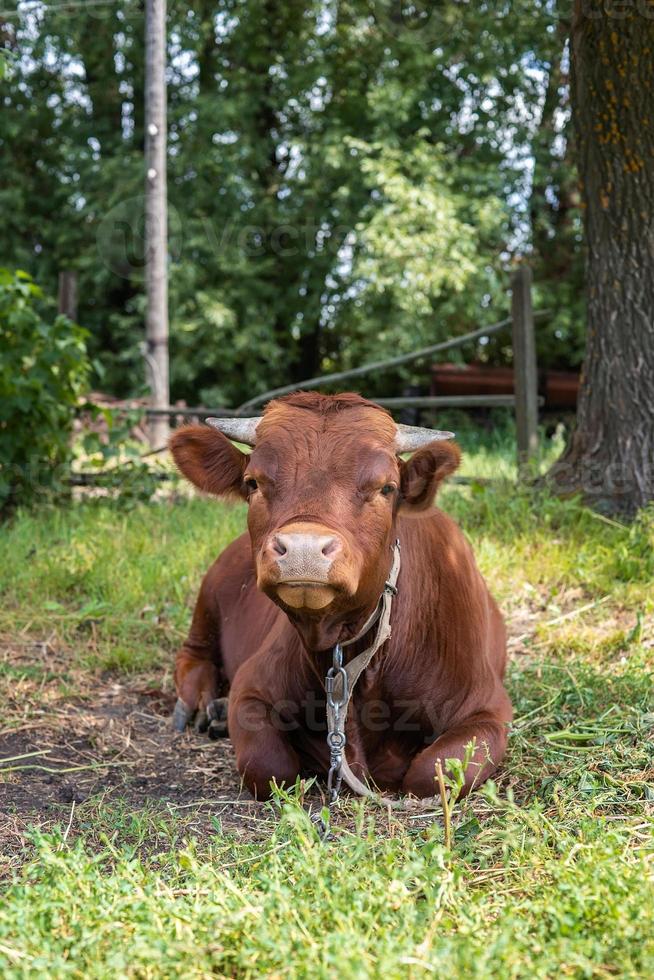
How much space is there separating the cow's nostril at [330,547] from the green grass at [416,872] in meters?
0.65

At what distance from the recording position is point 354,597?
116 inches

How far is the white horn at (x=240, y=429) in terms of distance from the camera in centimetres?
334

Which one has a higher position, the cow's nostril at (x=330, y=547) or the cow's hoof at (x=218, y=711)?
the cow's nostril at (x=330, y=547)

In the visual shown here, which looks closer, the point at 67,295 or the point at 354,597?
the point at 354,597

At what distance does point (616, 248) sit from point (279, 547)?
158 inches

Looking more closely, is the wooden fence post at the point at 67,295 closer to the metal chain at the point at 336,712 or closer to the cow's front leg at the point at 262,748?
the cow's front leg at the point at 262,748

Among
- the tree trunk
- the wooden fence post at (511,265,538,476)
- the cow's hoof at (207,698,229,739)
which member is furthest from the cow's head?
the wooden fence post at (511,265,538,476)

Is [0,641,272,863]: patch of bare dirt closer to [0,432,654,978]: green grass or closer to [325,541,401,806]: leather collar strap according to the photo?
[0,432,654,978]: green grass

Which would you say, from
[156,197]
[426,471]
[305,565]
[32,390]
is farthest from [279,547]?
[156,197]

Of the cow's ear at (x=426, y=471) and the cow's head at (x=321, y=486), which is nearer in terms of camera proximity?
the cow's head at (x=321, y=486)

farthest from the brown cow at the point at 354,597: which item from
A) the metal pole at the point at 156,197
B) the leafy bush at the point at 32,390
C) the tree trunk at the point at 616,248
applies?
the metal pole at the point at 156,197

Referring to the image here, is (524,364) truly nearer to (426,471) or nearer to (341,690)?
(426,471)

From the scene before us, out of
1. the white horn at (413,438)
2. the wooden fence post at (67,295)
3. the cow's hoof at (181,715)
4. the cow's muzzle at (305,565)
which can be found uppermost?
the wooden fence post at (67,295)

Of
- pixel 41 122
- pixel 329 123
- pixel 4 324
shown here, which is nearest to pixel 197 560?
pixel 4 324
